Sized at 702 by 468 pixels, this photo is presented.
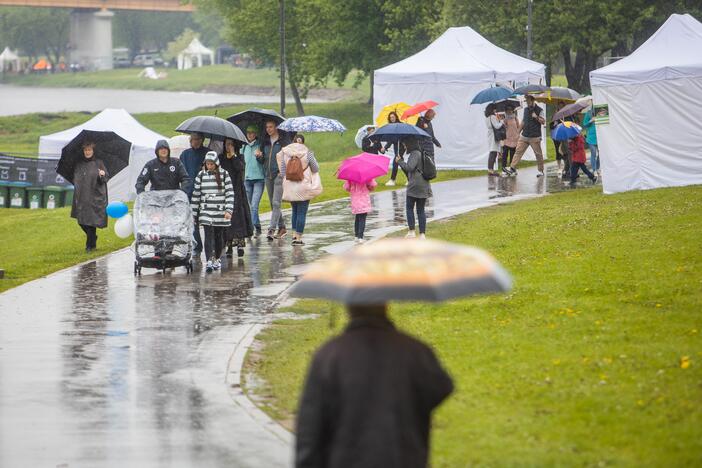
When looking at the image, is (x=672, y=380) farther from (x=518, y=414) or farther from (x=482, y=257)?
(x=482, y=257)

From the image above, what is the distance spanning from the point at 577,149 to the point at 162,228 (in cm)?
1274

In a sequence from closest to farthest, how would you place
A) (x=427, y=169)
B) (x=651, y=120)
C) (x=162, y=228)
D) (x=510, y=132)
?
1. (x=162, y=228)
2. (x=427, y=169)
3. (x=651, y=120)
4. (x=510, y=132)

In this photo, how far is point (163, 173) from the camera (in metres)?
16.0

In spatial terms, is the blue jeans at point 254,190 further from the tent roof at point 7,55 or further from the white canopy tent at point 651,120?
the tent roof at point 7,55

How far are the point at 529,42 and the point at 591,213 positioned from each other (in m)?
23.5

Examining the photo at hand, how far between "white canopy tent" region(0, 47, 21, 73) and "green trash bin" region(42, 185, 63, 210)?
120 metres

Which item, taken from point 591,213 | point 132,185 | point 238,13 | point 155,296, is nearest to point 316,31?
point 238,13

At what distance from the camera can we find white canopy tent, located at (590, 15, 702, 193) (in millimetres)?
23938

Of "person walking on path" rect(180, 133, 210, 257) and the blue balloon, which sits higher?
"person walking on path" rect(180, 133, 210, 257)

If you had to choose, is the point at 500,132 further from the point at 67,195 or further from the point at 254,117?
the point at 67,195

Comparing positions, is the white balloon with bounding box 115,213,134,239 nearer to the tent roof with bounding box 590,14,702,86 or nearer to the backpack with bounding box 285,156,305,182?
the backpack with bounding box 285,156,305,182

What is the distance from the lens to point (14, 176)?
120ft

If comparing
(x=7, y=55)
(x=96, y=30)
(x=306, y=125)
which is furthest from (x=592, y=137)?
(x=7, y=55)

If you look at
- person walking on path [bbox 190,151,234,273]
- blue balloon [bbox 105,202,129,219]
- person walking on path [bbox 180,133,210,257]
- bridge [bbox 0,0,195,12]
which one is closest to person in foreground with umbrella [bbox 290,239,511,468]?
person walking on path [bbox 190,151,234,273]
